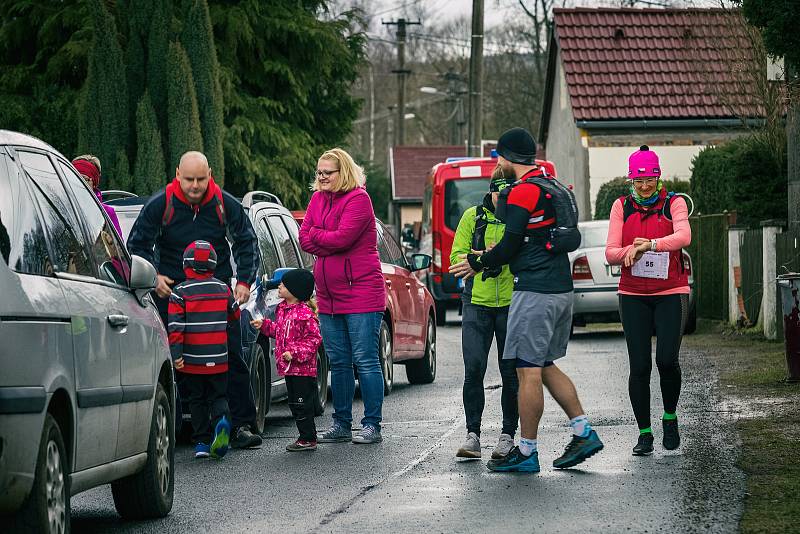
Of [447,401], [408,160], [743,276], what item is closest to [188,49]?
[743,276]

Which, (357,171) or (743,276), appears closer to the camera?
(357,171)

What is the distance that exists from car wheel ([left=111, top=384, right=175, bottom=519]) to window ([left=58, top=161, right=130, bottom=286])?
0.67 m

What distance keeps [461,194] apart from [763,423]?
17.7 meters

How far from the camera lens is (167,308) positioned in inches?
396

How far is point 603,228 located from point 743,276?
2109 millimetres

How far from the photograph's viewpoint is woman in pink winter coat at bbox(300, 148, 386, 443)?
10516mm

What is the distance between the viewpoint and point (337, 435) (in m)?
10.6

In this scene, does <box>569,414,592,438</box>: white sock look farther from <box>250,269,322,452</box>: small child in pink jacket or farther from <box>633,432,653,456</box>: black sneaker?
<box>250,269,322,452</box>: small child in pink jacket

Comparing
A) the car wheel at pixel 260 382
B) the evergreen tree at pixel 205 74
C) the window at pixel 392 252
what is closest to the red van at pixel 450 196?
the evergreen tree at pixel 205 74

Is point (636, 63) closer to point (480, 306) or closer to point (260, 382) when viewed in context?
point (260, 382)

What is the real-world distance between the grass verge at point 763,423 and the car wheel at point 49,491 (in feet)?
9.59

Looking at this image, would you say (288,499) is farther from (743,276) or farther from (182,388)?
(743,276)

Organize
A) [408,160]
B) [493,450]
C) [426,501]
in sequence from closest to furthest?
[426,501] → [493,450] → [408,160]

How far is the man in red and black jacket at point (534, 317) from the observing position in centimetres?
883
